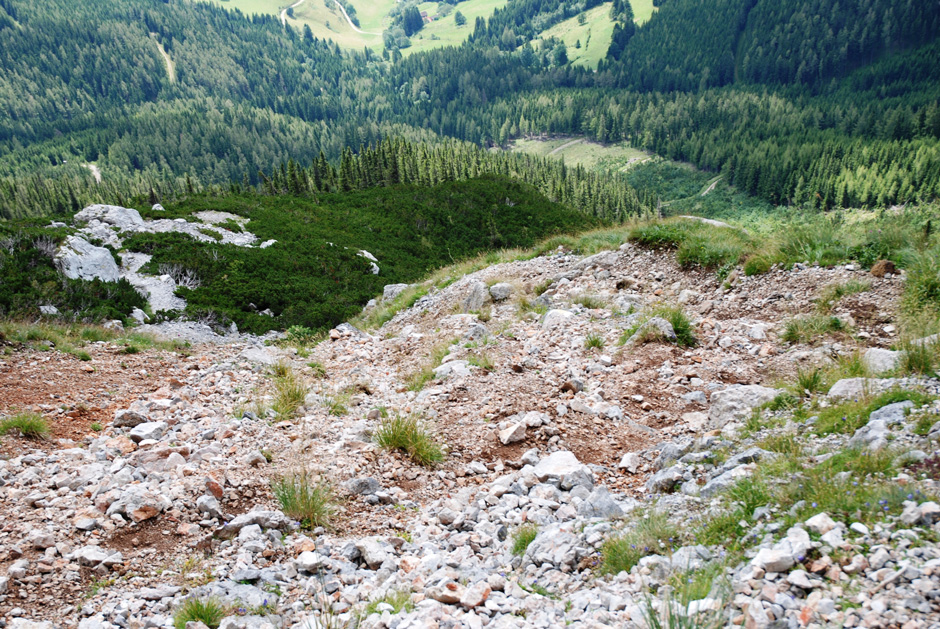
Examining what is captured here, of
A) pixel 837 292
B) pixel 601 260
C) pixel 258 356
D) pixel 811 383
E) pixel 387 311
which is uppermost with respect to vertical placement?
pixel 837 292

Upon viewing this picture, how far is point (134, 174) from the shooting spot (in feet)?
566

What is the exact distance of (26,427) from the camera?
679 centimetres

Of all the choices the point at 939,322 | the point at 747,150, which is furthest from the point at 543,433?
the point at 747,150

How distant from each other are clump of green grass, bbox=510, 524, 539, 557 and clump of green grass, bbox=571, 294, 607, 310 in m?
8.06

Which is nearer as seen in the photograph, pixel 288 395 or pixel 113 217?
pixel 288 395

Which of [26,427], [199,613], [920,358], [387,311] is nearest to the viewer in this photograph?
[199,613]

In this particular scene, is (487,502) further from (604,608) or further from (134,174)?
(134,174)

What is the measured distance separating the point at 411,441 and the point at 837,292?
329 inches

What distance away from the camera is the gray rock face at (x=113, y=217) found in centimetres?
3497

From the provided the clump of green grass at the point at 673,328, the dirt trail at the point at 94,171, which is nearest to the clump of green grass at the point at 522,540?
Result: the clump of green grass at the point at 673,328

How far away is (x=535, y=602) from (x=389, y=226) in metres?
50.3

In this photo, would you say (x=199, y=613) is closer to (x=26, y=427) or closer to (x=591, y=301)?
(x=26, y=427)

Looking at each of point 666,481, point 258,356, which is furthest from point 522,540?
point 258,356

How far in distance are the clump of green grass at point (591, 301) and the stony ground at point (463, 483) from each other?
743 millimetres
